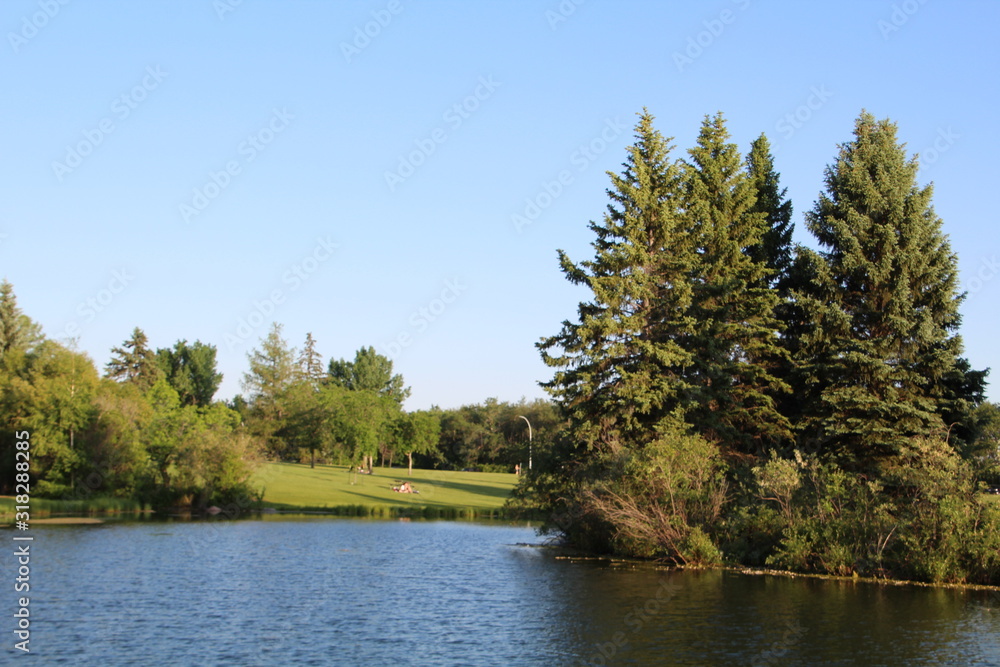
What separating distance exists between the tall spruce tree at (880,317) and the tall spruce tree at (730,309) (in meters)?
2.87

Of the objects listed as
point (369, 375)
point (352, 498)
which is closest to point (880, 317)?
point (352, 498)

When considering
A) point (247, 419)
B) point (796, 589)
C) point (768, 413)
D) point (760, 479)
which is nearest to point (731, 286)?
point (768, 413)

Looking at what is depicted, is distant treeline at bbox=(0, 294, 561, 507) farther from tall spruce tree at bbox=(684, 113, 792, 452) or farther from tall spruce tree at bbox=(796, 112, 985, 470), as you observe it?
tall spruce tree at bbox=(796, 112, 985, 470)

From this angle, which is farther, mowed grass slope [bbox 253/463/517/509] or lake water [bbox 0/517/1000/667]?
mowed grass slope [bbox 253/463/517/509]

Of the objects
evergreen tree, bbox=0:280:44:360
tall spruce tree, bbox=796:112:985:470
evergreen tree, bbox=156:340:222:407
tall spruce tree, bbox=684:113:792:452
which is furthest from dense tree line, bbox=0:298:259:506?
evergreen tree, bbox=156:340:222:407

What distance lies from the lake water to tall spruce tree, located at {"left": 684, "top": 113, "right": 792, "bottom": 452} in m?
9.74

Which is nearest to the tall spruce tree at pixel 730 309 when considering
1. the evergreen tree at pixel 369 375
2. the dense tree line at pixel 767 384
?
the dense tree line at pixel 767 384

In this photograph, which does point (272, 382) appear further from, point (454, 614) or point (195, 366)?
point (454, 614)

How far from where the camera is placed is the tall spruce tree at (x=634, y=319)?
125ft

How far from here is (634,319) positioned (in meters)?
38.8

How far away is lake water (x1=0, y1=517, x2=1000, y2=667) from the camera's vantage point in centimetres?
1905

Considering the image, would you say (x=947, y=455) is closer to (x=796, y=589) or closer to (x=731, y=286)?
(x=796, y=589)

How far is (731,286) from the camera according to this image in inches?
1540

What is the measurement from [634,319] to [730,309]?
17.6 feet
